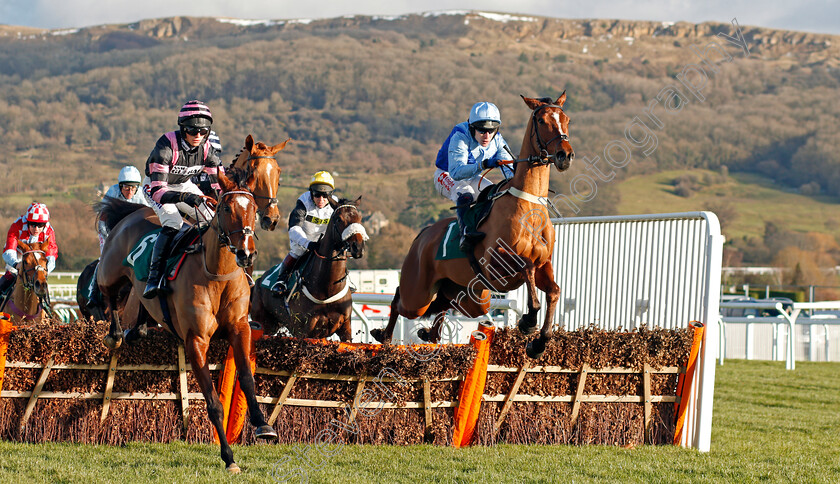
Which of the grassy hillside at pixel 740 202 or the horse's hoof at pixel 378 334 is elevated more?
the grassy hillside at pixel 740 202

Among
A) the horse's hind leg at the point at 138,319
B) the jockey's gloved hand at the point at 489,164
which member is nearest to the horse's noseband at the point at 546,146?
the jockey's gloved hand at the point at 489,164

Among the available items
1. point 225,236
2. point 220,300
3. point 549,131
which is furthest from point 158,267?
point 549,131

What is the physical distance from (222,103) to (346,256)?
160821 mm

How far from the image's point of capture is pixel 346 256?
8.48m

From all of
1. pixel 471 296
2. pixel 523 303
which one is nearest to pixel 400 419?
pixel 471 296

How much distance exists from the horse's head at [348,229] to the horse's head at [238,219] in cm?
204

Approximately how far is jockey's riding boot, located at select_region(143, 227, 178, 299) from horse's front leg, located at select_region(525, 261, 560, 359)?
2832 mm

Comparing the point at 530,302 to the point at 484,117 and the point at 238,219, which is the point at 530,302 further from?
the point at 238,219

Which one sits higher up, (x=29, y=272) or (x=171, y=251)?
(x=171, y=251)

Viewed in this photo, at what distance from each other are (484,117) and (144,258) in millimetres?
3072

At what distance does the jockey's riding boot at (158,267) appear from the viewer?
660cm

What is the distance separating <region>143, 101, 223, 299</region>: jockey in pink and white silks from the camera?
22.3ft

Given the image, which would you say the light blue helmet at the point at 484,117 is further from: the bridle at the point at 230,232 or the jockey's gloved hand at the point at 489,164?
the bridle at the point at 230,232

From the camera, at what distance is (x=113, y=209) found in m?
8.15
